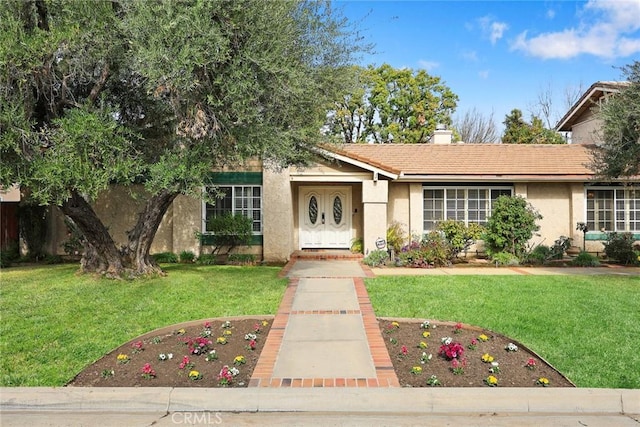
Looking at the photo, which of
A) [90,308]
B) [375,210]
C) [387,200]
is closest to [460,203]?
[387,200]

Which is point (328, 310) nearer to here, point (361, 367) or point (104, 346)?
point (361, 367)

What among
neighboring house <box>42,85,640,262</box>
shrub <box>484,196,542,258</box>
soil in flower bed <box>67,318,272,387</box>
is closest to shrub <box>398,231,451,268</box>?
neighboring house <box>42,85,640,262</box>

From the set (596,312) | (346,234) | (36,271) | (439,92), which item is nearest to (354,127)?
(439,92)

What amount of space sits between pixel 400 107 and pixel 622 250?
22889mm

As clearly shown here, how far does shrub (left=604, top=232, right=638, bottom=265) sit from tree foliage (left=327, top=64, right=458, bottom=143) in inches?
801

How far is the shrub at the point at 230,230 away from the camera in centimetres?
1355

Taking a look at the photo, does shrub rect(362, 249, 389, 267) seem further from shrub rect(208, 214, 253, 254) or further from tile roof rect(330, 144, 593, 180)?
shrub rect(208, 214, 253, 254)

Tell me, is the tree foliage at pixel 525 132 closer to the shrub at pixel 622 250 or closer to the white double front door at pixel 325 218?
the shrub at pixel 622 250

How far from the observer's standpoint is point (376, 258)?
1274 cm

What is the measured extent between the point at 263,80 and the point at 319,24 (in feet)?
5.80

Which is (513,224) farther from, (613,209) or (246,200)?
(246,200)

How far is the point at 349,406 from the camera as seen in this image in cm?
430

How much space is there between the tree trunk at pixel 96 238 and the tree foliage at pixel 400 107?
24.8 meters

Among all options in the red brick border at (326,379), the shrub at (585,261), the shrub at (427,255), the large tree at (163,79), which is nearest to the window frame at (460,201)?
the shrub at (427,255)
